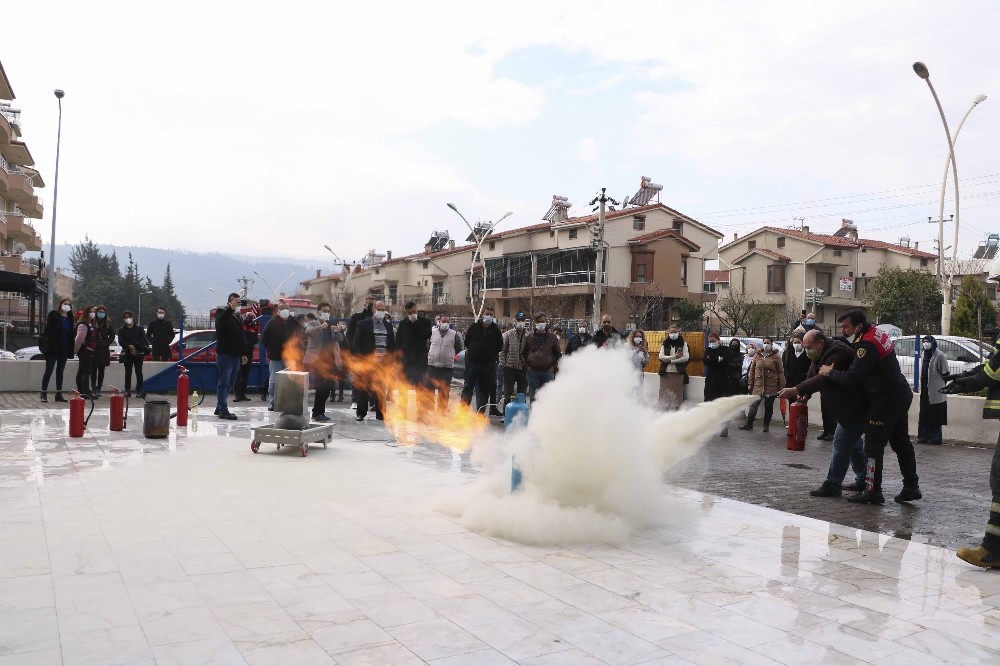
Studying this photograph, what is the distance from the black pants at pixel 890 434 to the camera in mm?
7914

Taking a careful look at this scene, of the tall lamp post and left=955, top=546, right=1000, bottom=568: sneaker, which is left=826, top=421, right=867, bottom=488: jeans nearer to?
left=955, top=546, right=1000, bottom=568: sneaker

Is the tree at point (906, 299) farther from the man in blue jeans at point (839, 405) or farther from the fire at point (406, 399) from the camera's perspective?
the man in blue jeans at point (839, 405)

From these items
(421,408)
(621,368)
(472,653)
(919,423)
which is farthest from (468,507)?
(919,423)

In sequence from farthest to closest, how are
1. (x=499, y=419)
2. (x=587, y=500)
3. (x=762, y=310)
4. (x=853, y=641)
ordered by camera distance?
(x=762, y=310), (x=499, y=419), (x=587, y=500), (x=853, y=641)

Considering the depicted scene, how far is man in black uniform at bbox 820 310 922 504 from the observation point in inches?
312

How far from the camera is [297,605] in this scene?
4.55m

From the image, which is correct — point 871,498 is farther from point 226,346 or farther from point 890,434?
point 226,346

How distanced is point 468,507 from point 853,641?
3359 millimetres

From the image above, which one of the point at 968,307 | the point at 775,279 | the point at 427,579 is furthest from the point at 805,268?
the point at 427,579

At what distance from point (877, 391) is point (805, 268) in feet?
168

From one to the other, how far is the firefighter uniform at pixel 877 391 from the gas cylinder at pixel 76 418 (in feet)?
31.6

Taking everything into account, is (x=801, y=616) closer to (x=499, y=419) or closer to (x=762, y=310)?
(x=499, y=419)

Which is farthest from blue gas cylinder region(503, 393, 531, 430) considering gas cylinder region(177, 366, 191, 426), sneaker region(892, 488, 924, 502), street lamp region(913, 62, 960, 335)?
street lamp region(913, 62, 960, 335)

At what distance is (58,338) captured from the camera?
52.0 ft
